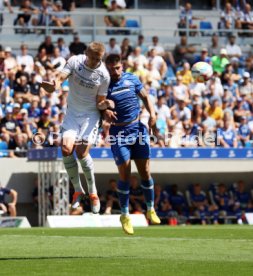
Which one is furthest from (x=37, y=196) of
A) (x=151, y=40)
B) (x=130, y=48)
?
(x=151, y=40)

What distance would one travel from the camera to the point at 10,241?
16016mm

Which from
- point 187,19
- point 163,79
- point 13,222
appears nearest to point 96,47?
point 13,222

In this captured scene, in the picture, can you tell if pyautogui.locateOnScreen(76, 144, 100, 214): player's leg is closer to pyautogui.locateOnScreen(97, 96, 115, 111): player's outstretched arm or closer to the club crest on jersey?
pyautogui.locateOnScreen(97, 96, 115, 111): player's outstretched arm

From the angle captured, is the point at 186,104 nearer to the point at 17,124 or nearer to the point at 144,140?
the point at 17,124

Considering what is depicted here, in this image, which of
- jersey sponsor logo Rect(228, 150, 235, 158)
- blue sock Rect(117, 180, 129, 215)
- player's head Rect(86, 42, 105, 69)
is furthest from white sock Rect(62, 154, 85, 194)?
jersey sponsor logo Rect(228, 150, 235, 158)

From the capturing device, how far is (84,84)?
46.7 feet

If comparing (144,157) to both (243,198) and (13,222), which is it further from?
(243,198)

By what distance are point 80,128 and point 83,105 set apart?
34 cm

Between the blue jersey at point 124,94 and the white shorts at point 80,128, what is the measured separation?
1.97 feet

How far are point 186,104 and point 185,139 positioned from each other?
173 centimetres

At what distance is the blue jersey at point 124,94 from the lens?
587 inches

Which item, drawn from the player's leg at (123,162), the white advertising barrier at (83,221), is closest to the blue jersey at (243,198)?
the white advertising barrier at (83,221)

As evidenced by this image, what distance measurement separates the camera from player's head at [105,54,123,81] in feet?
47.4

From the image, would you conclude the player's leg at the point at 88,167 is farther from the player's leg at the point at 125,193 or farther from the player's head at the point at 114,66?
the player's head at the point at 114,66
